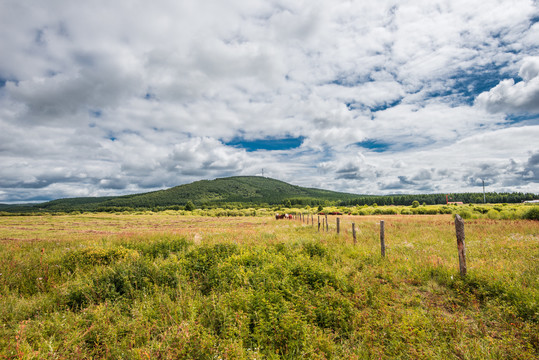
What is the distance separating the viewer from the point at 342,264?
34.3 feet

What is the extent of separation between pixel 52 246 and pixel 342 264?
16955 millimetres

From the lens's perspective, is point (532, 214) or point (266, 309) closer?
point (266, 309)

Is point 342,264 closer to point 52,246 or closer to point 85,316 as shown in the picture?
point 85,316

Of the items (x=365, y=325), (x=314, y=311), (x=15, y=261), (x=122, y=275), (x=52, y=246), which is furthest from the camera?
(x=52, y=246)

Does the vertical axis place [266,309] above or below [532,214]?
above

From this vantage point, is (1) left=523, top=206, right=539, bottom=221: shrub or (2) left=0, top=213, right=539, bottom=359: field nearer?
(2) left=0, top=213, right=539, bottom=359: field

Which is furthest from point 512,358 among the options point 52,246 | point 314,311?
point 52,246

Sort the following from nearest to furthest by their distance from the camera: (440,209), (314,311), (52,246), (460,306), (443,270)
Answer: (314,311) < (460,306) < (443,270) < (52,246) < (440,209)

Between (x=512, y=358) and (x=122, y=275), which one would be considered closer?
(x=512, y=358)

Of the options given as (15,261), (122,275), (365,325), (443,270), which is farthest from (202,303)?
(15,261)

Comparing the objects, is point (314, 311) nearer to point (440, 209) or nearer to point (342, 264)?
point (342, 264)

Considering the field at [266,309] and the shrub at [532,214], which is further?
the shrub at [532,214]

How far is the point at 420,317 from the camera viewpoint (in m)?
6.20

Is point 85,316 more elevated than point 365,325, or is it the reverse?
point 85,316
